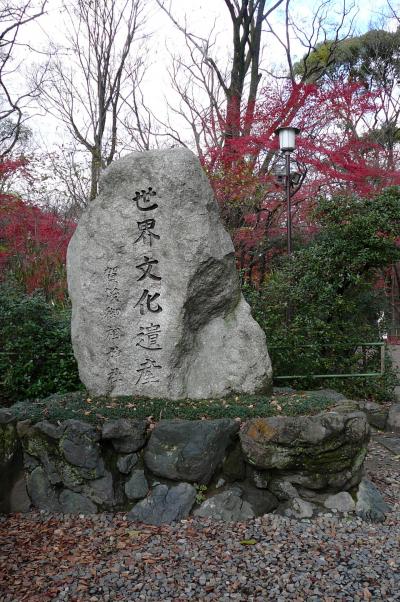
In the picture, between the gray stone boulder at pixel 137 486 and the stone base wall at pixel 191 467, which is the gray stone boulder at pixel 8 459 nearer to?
the stone base wall at pixel 191 467

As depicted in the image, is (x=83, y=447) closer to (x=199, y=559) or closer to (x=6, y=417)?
(x=6, y=417)

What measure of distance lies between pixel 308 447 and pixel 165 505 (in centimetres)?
109

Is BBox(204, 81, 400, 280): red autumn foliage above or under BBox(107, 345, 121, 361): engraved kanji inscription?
above

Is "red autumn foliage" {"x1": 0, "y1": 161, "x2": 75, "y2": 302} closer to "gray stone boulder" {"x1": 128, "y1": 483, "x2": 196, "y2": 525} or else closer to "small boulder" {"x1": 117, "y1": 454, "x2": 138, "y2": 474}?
"small boulder" {"x1": 117, "y1": 454, "x2": 138, "y2": 474}

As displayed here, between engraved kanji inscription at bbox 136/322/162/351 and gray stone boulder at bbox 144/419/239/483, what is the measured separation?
91cm

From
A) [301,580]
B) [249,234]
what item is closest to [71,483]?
[301,580]

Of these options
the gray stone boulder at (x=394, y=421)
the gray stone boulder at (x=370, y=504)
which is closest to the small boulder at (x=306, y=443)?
the gray stone boulder at (x=370, y=504)

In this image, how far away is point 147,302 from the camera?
4.54 meters

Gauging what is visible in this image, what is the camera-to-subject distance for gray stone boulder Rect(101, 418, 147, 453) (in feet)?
12.2

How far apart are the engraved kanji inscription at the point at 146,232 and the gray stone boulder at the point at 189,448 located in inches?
65.1

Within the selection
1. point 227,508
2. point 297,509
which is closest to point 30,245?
point 227,508

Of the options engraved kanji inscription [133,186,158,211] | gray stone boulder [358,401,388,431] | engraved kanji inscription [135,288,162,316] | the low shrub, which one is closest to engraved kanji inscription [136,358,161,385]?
engraved kanji inscription [135,288,162,316]

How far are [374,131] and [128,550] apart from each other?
55.1 ft

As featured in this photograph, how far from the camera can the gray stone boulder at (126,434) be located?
3725mm
